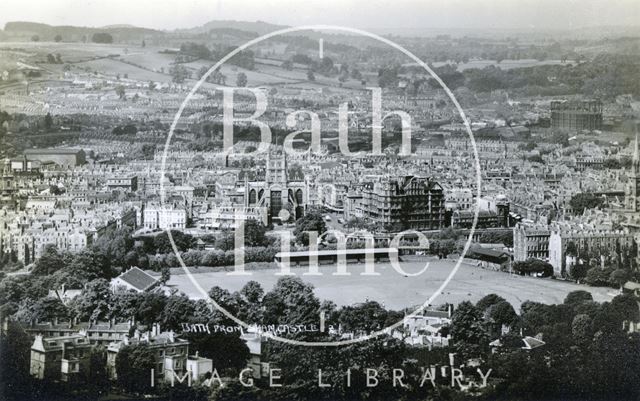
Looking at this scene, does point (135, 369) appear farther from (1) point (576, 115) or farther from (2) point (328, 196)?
(1) point (576, 115)

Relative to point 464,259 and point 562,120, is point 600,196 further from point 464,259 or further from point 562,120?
point 464,259

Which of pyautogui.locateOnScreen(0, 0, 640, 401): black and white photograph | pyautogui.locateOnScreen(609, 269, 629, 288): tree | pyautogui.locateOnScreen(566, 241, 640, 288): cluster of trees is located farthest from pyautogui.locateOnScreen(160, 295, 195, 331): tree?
pyautogui.locateOnScreen(609, 269, 629, 288): tree

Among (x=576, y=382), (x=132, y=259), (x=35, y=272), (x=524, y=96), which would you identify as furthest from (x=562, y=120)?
(x=35, y=272)

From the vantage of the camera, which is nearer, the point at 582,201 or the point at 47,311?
the point at 47,311

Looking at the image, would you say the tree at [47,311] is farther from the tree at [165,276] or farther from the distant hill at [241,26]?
the distant hill at [241,26]

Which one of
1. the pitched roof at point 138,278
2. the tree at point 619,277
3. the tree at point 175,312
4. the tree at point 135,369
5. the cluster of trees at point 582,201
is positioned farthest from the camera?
the cluster of trees at point 582,201

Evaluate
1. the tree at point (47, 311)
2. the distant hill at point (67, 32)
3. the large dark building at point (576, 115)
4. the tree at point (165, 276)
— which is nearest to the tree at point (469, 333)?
the large dark building at point (576, 115)

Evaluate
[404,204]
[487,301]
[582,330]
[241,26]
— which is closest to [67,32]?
[241,26]
